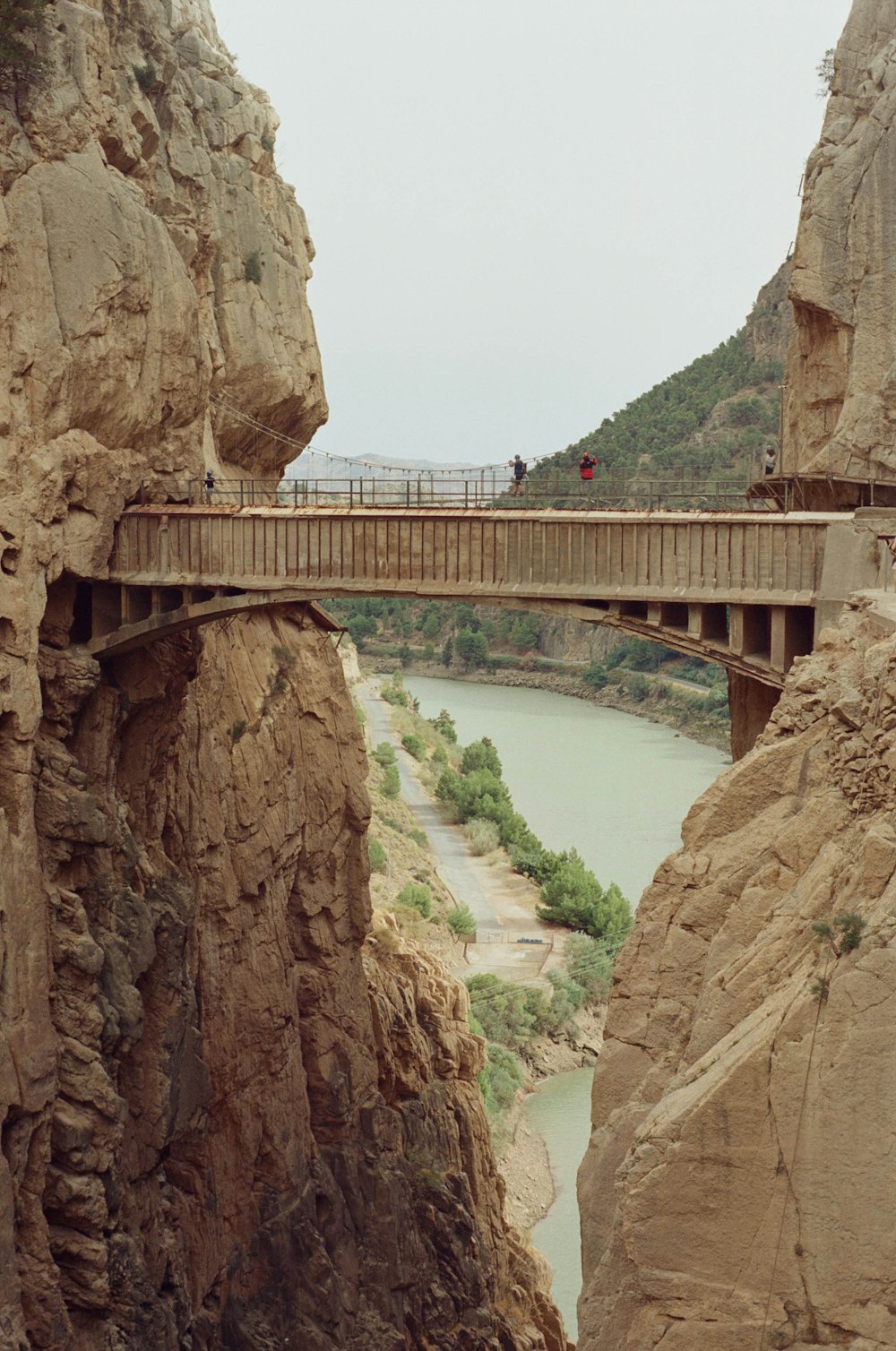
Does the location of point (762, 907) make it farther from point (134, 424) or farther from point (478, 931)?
point (478, 931)

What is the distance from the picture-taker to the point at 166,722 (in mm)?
23281

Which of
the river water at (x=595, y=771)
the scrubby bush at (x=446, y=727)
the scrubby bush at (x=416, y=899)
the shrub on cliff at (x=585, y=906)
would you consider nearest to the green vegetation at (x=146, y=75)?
the scrubby bush at (x=416, y=899)

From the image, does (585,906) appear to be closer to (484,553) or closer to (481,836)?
(481,836)

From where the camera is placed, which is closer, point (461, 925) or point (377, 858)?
point (461, 925)

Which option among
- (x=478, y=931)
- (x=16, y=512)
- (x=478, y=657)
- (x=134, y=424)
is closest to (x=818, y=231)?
(x=134, y=424)

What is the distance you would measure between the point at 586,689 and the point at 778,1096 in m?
90.7

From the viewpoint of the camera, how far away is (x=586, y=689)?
326ft

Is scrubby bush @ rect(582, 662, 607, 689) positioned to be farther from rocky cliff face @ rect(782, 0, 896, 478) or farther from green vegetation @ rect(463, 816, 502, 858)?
rocky cliff face @ rect(782, 0, 896, 478)

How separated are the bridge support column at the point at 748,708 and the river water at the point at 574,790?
16.4 meters

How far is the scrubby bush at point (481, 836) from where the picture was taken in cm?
6244

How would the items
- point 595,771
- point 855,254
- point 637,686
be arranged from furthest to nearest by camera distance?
point 637,686 → point 595,771 → point 855,254

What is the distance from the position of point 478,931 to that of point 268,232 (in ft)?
95.2

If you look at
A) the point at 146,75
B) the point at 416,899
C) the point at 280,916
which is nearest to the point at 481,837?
the point at 416,899

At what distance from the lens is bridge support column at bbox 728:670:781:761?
1939 cm
